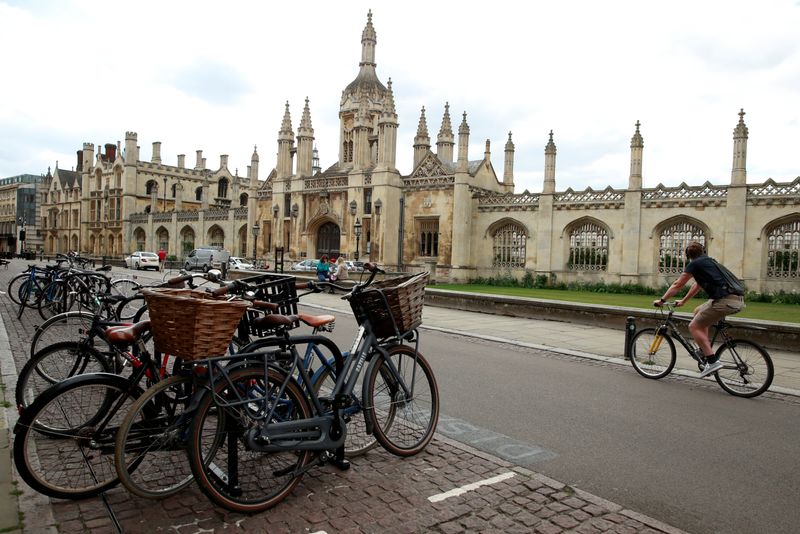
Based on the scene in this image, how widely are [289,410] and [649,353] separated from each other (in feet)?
20.3

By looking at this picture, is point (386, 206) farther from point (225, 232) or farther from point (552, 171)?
point (225, 232)

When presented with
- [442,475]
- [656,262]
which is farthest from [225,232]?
[442,475]

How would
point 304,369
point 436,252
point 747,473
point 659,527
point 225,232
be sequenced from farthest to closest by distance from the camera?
Answer: 1. point 225,232
2. point 436,252
3. point 747,473
4. point 304,369
5. point 659,527

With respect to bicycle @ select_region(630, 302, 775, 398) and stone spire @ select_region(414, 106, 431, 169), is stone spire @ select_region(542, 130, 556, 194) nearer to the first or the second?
stone spire @ select_region(414, 106, 431, 169)

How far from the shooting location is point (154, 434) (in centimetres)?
360

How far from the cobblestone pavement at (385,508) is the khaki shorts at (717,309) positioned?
4293 millimetres

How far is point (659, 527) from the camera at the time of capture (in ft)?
11.6

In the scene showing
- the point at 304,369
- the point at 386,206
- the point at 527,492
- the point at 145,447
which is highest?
the point at 386,206

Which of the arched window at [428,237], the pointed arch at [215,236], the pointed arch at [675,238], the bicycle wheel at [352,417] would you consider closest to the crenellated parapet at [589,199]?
the pointed arch at [675,238]

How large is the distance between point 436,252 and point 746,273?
1707 centimetres

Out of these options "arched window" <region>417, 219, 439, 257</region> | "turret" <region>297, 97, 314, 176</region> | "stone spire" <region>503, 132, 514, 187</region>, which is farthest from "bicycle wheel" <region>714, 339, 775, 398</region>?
"turret" <region>297, 97, 314, 176</region>

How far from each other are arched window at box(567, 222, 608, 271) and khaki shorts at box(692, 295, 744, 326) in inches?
924

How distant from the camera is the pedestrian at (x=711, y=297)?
7176 mm

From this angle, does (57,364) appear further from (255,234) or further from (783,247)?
(255,234)
